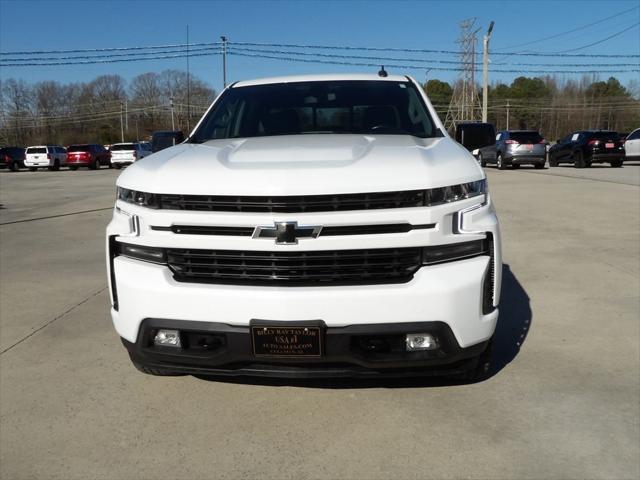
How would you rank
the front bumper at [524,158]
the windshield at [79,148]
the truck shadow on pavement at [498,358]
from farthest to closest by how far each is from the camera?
the windshield at [79,148] → the front bumper at [524,158] → the truck shadow on pavement at [498,358]

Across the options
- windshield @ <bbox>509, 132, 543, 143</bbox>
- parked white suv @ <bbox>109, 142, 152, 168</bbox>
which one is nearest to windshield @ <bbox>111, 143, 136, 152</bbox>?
parked white suv @ <bbox>109, 142, 152, 168</bbox>

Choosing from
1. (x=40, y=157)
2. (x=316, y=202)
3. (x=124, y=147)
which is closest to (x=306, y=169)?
(x=316, y=202)

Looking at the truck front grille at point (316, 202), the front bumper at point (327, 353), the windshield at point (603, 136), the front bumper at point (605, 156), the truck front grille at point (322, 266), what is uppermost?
the windshield at point (603, 136)

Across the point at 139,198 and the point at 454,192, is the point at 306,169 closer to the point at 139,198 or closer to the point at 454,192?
the point at 454,192

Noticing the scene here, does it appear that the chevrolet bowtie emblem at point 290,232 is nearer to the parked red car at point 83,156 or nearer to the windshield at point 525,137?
the windshield at point 525,137

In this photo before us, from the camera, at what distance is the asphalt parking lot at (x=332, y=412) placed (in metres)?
2.68

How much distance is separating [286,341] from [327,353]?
0.19 m

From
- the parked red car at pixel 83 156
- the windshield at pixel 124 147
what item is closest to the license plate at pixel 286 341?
the windshield at pixel 124 147

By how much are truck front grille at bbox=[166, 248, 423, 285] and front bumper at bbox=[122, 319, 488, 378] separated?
23 cm

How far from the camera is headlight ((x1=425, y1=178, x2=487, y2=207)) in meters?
2.64

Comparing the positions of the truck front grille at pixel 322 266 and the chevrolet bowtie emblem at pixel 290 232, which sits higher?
the chevrolet bowtie emblem at pixel 290 232

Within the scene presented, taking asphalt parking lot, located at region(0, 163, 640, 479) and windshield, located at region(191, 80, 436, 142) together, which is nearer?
asphalt parking lot, located at region(0, 163, 640, 479)

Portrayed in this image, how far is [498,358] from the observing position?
3.82 metres

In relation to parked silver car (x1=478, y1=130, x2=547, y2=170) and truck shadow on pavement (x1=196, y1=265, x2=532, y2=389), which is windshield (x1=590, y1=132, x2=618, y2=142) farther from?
truck shadow on pavement (x1=196, y1=265, x2=532, y2=389)
